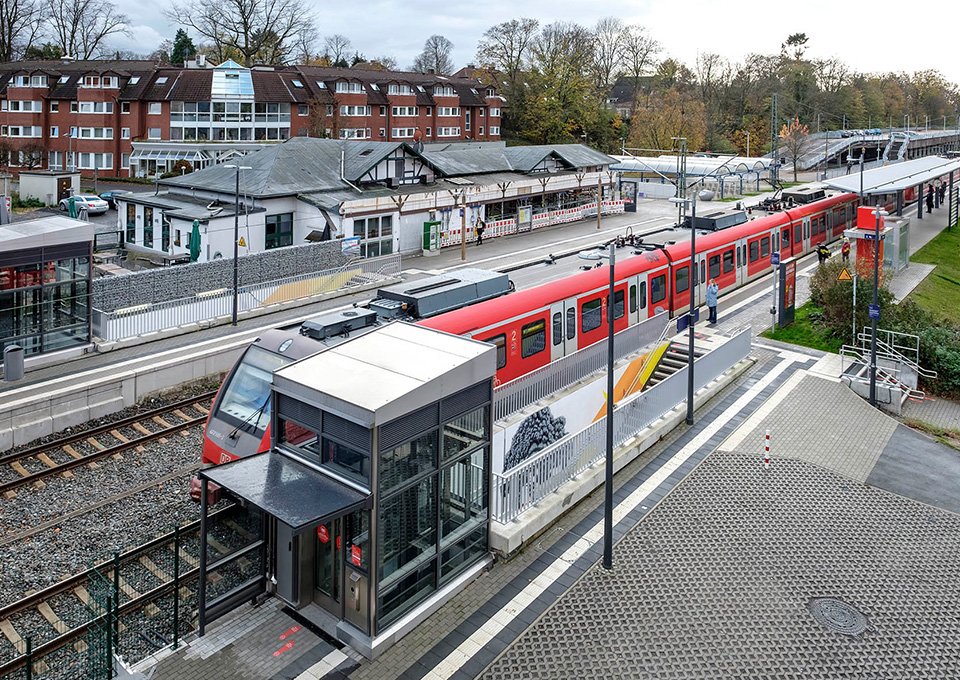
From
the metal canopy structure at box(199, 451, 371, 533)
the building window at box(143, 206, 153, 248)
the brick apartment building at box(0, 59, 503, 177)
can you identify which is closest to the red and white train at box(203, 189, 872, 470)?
the metal canopy structure at box(199, 451, 371, 533)

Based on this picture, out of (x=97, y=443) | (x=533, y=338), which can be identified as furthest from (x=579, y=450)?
(x=97, y=443)

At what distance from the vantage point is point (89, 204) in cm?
4653

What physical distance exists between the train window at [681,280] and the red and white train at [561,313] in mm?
31

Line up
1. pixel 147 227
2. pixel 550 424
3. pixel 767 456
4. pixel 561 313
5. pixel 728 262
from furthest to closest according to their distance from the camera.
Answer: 1. pixel 147 227
2. pixel 728 262
3. pixel 561 313
4. pixel 767 456
5. pixel 550 424

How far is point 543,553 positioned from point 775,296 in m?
17.7

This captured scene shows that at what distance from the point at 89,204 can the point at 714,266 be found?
35118 mm

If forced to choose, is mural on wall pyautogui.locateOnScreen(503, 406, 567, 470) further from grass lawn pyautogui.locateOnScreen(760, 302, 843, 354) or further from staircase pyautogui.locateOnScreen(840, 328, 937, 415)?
grass lawn pyautogui.locateOnScreen(760, 302, 843, 354)

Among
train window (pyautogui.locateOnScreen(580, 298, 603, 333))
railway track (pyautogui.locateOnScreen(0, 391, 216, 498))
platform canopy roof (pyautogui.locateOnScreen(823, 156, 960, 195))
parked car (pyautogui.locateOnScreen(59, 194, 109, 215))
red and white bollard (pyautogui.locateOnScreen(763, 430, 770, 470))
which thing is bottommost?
railway track (pyautogui.locateOnScreen(0, 391, 216, 498))

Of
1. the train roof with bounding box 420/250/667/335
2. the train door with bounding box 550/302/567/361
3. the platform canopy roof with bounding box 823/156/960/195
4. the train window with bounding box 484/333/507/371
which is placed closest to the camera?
the train roof with bounding box 420/250/667/335

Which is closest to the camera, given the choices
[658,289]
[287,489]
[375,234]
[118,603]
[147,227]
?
[287,489]

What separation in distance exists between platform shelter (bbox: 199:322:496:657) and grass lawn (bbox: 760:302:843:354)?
54.0ft

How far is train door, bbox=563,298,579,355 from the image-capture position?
20.4 meters

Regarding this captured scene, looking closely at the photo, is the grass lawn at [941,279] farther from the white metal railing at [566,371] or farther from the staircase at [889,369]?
the white metal railing at [566,371]

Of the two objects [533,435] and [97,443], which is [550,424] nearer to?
[533,435]
